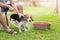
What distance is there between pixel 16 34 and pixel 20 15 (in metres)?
0.41

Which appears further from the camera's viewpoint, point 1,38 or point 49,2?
point 49,2

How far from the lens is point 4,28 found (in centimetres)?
445

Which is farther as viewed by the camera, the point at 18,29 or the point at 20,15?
the point at 18,29

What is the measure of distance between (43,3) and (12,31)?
6637 mm

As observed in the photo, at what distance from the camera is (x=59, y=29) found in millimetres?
4684

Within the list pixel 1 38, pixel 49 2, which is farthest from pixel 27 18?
pixel 49 2

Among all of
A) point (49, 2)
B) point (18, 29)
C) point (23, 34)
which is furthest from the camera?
point (49, 2)

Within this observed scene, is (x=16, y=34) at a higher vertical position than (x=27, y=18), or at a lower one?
lower

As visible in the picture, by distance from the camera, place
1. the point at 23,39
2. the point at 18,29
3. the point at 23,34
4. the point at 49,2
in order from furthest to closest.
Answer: the point at 49,2 < the point at 18,29 < the point at 23,34 < the point at 23,39

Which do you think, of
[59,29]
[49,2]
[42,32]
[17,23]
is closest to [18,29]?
[17,23]

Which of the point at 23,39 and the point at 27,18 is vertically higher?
the point at 27,18

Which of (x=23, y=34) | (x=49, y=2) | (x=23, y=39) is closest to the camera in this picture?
(x=23, y=39)

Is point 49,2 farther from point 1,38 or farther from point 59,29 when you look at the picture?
point 1,38

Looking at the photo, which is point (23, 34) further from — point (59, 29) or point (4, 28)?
point (59, 29)
